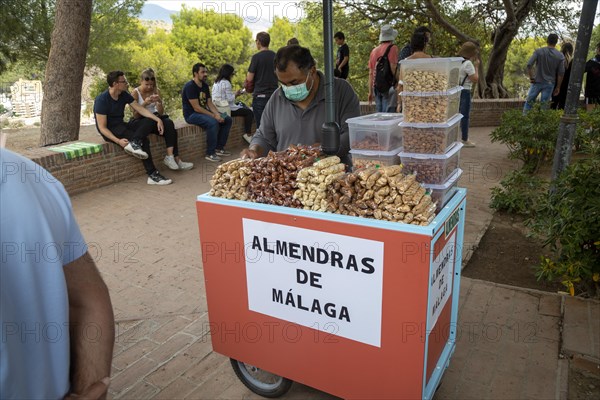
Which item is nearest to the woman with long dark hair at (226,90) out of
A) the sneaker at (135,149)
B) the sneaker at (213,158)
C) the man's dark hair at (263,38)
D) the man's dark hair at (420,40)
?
the sneaker at (213,158)

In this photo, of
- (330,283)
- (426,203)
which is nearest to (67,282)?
(330,283)

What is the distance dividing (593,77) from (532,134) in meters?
3.55

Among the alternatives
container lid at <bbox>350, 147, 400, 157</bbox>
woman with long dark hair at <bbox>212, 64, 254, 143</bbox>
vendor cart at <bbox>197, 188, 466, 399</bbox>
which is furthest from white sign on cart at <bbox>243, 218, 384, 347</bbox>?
woman with long dark hair at <bbox>212, 64, 254, 143</bbox>

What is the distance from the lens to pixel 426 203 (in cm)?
200

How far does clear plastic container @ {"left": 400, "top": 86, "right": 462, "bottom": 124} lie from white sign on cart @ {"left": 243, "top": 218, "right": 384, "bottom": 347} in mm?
729

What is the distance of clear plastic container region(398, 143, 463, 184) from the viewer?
2.31 metres

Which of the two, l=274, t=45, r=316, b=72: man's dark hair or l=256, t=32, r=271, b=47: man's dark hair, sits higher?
l=256, t=32, r=271, b=47: man's dark hair

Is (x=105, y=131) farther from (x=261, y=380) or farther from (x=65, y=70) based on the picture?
(x=261, y=380)

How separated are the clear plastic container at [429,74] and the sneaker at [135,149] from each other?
17.4ft

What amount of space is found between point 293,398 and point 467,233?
2.88 meters

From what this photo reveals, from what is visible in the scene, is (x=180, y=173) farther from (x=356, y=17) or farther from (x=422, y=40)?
(x=356, y=17)

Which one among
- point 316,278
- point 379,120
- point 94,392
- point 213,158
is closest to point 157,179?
point 213,158

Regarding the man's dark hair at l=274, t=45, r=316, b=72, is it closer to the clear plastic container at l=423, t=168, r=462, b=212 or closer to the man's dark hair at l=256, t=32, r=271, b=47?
the clear plastic container at l=423, t=168, r=462, b=212

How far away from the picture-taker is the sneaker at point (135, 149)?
674 cm
